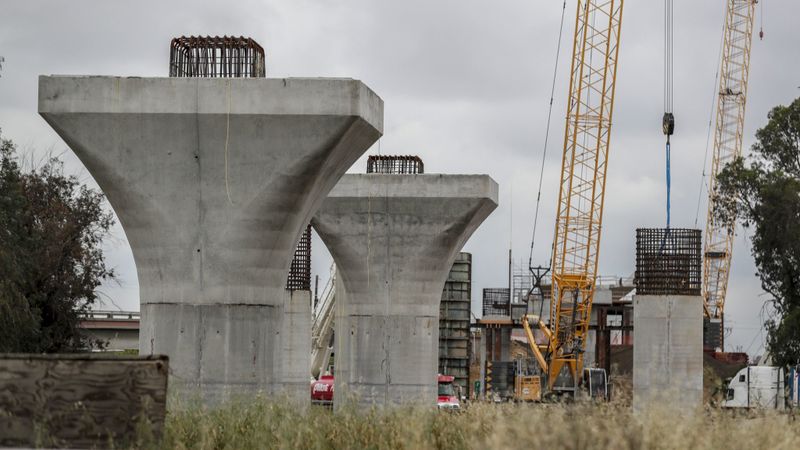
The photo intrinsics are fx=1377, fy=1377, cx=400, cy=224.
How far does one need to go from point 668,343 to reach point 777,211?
5373 mm

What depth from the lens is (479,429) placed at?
1367 centimetres

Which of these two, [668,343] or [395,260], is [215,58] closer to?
[395,260]

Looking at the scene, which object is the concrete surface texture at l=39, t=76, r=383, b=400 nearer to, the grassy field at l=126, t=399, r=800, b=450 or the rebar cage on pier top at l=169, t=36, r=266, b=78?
the rebar cage on pier top at l=169, t=36, r=266, b=78

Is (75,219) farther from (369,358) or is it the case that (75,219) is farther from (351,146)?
(351,146)

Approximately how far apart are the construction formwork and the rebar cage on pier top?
32354mm

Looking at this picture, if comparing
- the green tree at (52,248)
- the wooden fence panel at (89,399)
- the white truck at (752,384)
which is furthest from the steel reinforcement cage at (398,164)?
the wooden fence panel at (89,399)

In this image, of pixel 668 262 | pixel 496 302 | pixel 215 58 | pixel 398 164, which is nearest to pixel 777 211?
pixel 668 262

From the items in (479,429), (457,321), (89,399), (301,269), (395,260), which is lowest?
(479,429)

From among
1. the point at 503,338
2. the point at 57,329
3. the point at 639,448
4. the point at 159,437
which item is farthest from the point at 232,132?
the point at 503,338

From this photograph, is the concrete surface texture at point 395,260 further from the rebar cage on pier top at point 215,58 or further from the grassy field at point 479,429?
the grassy field at point 479,429

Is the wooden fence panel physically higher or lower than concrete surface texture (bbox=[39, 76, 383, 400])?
lower

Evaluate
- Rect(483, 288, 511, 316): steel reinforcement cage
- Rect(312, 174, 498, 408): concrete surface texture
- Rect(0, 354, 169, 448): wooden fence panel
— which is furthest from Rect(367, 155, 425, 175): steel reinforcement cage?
Rect(483, 288, 511, 316): steel reinforcement cage

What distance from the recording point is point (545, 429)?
10805mm

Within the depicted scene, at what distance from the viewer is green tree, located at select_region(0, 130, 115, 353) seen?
1404 inches
